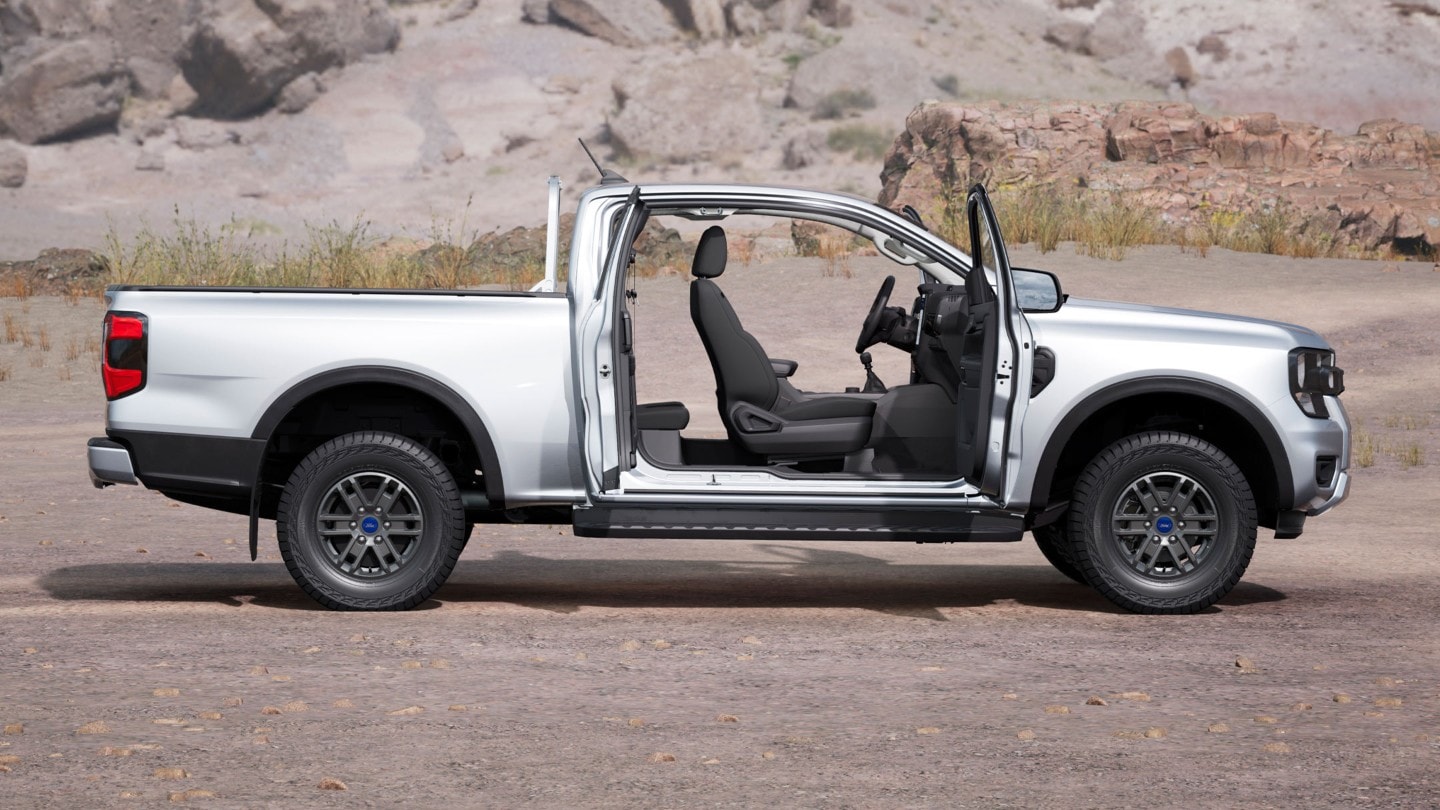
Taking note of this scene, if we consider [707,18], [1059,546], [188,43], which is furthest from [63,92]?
[1059,546]

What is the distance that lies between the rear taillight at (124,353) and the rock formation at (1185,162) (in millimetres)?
28000

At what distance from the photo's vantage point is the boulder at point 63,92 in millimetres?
61406

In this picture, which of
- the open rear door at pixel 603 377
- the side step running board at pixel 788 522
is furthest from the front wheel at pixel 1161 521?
the open rear door at pixel 603 377

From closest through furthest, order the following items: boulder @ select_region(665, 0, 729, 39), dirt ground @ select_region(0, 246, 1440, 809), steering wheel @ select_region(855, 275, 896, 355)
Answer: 1. dirt ground @ select_region(0, 246, 1440, 809)
2. steering wheel @ select_region(855, 275, 896, 355)
3. boulder @ select_region(665, 0, 729, 39)

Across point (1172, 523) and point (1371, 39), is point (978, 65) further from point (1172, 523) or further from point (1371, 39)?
point (1172, 523)

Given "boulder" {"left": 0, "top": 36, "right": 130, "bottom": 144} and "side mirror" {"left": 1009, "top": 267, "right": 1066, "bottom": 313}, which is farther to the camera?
"boulder" {"left": 0, "top": 36, "right": 130, "bottom": 144}

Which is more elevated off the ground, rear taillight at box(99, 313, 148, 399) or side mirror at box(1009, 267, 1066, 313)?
side mirror at box(1009, 267, 1066, 313)

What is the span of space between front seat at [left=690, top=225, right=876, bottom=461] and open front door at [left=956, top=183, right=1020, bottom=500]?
1.79 ft

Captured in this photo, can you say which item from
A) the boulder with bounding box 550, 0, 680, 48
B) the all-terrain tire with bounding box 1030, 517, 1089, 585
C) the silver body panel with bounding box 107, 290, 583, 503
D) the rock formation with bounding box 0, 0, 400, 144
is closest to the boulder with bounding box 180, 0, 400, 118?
the rock formation with bounding box 0, 0, 400, 144

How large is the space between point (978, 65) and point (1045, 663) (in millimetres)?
63179

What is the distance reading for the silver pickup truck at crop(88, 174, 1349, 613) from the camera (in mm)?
8531

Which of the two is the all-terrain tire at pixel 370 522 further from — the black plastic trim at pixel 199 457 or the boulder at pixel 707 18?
the boulder at pixel 707 18

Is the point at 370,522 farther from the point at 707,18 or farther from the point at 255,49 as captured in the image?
the point at 707,18

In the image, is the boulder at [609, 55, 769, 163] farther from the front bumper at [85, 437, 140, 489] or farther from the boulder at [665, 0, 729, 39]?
the front bumper at [85, 437, 140, 489]
